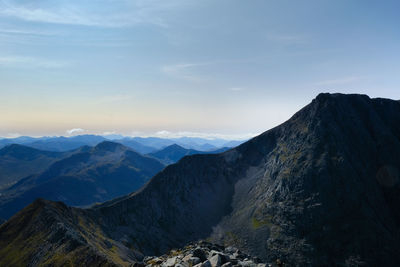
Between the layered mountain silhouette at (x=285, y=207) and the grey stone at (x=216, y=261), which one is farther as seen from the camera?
the layered mountain silhouette at (x=285, y=207)

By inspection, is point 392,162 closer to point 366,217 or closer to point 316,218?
point 366,217

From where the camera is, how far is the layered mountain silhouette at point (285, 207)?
99.2 metres

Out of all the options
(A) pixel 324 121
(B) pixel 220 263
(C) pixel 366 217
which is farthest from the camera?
(A) pixel 324 121

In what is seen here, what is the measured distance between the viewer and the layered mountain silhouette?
9919 cm

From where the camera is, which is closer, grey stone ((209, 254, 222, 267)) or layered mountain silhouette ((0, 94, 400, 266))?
grey stone ((209, 254, 222, 267))

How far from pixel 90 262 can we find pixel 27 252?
36.2 m

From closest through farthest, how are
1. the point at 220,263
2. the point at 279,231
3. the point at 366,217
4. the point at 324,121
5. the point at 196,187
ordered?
the point at 220,263 → the point at 366,217 → the point at 279,231 → the point at 324,121 → the point at 196,187

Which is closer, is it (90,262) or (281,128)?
(90,262)

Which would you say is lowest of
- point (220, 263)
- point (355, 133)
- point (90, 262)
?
point (90, 262)

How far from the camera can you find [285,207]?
141125 millimetres

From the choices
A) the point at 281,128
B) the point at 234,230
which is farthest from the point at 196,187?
the point at 281,128

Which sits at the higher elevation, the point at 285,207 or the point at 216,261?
the point at 216,261

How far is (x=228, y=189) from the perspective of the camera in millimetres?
191000

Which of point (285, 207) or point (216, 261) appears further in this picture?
point (285, 207)
